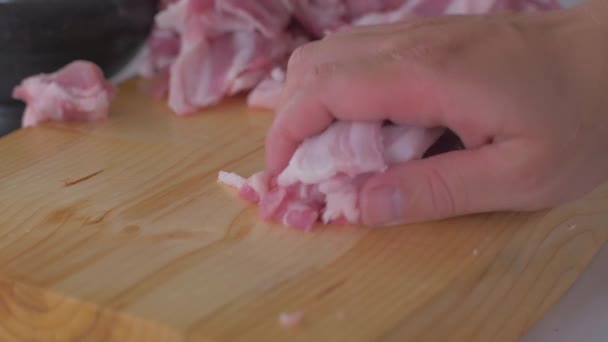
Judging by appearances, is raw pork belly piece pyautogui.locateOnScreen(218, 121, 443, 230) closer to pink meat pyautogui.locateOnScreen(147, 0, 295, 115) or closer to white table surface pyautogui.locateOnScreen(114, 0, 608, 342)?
white table surface pyautogui.locateOnScreen(114, 0, 608, 342)

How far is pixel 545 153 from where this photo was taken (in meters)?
1.18

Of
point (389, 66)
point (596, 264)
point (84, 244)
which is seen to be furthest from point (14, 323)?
point (596, 264)

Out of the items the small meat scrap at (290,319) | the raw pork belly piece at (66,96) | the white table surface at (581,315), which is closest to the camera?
the small meat scrap at (290,319)

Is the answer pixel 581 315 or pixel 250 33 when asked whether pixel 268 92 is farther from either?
pixel 581 315

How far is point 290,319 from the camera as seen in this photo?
3.32ft

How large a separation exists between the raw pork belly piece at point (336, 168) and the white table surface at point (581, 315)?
0.30m

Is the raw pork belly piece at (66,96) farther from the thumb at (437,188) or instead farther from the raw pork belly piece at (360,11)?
the thumb at (437,188)

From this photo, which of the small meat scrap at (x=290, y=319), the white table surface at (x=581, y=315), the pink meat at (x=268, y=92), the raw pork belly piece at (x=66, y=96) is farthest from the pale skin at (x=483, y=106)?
the raw pork belly piece at (x=66, y=96)

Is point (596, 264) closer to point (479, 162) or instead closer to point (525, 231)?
point (525, 231)

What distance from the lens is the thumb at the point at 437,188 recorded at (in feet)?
3.95

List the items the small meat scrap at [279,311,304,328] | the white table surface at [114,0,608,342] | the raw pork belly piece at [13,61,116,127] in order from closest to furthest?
the small meat scrap at [279,311,304,328], the white table surface at [114,0,608,342], the raw pork belly piece at [13,61,116,127]

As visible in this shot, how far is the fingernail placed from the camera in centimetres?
122

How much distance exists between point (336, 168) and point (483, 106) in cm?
23

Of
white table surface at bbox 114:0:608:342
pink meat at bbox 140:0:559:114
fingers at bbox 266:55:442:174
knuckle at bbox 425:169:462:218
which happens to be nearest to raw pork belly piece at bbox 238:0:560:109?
pink meat at bbox 140:0:559:114
